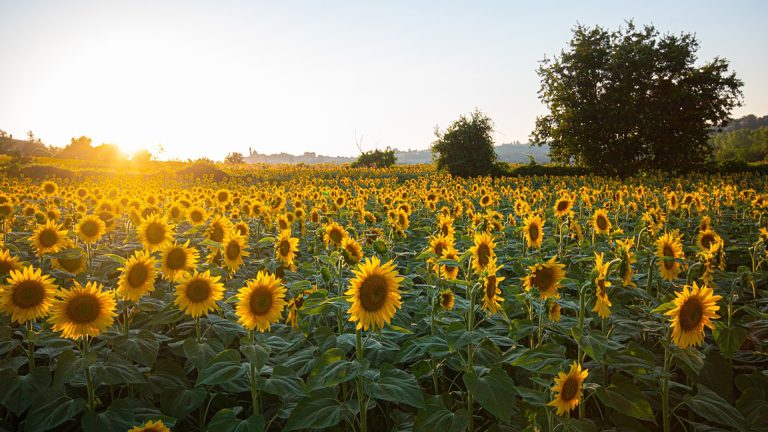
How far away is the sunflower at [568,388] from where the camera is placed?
90.7 inches

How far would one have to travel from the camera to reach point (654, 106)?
26812 mm

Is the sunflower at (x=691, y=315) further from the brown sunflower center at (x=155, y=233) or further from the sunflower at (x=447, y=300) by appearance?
the brown sunflower center at (x=155, y=233)

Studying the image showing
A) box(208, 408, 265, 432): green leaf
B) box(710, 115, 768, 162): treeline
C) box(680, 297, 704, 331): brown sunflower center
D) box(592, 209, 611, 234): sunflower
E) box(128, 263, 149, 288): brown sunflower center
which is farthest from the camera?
box(710, 115, 768, 162): treeline

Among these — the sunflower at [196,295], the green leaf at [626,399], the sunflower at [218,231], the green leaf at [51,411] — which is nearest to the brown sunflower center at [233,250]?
the sunflower at [218,231]

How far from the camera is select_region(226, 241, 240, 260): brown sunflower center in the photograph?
161 inches

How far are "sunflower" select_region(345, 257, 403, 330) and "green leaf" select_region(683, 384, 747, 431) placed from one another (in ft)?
5.95

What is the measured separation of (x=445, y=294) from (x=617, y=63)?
29.0 meters

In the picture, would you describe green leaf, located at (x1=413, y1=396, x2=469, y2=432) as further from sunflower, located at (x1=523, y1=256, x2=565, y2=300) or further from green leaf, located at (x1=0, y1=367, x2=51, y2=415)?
green leaf, located at (x1=0, y1=367, x2=51, y2=415)

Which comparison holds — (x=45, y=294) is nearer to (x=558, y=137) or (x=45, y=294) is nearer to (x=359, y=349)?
(x=359, y=349)

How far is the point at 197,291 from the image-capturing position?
10.2 ft

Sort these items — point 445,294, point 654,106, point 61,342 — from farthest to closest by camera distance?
1. point 654,106
2. point 445,294
3. point 61,342

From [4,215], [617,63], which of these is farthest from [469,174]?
[4,215]

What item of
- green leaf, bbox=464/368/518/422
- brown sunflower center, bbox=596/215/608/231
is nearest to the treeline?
brown sunflower center, bbox=596/215/608/231

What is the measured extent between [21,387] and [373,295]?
7.13ft
